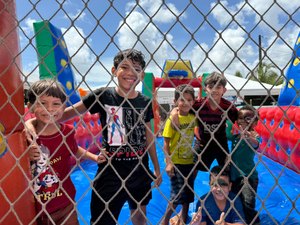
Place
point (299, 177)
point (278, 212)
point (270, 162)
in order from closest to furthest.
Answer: point (278, 212)
point (299, 177)
point (270, 162)

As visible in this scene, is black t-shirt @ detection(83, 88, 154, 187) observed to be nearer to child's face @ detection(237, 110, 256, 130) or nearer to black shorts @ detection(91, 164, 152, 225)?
black shorts @ detection(91, 164, 152, 225)

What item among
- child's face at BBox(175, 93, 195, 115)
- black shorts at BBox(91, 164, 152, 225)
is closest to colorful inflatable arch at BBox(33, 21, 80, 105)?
child's face at BBox(175, 93, 195, 115)

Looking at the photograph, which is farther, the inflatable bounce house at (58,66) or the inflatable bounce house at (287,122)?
the inflatable bounce house at (58,66)

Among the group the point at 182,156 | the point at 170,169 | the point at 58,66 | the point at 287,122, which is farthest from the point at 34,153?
the point at 287,122

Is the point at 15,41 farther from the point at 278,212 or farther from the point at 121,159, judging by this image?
the point at 278,212

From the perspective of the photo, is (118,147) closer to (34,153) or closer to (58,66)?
(34,153)

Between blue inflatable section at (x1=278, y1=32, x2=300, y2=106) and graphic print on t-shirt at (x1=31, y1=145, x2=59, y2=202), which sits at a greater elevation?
graphic print on t-shirt at (x1=31, y1=145, x2=59, y2=202)

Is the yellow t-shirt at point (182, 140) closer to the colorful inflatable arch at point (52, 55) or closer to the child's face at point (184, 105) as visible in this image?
the child's face at point (184, 105)

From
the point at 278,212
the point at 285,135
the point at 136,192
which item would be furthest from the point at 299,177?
the point at 136,192

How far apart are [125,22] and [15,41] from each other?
588 mm

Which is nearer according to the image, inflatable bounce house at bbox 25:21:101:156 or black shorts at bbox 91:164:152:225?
black shorts at bbox 91:164:152:225

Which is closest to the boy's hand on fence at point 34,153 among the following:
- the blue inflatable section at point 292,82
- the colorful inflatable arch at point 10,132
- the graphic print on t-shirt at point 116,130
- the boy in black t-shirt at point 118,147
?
the colorful inflatable arch at point 10,132

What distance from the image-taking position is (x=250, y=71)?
84cm

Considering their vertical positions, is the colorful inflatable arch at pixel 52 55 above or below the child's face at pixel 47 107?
below
